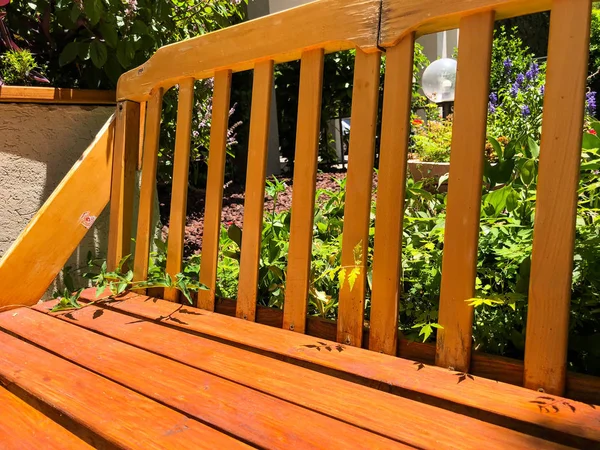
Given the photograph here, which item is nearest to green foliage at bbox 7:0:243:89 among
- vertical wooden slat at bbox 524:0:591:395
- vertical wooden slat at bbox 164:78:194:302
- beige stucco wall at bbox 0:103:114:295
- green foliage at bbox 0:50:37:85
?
green foliage at bbox 0:50:37:85

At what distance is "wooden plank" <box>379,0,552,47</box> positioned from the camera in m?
1.07

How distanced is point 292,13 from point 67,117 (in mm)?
1263

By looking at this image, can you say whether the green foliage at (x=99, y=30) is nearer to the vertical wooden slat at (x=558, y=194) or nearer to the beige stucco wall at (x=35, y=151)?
the beige stucco wall at (x=35, y=151)

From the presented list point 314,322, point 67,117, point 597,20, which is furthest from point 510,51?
point 314,322

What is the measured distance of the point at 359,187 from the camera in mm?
1292

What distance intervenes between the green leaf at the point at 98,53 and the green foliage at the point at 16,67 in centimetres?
26

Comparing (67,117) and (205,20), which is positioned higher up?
(205,20)

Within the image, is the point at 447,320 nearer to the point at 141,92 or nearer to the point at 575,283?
the point at 575,283

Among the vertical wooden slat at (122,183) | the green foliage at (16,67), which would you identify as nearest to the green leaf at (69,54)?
the green foliage at (16,67)

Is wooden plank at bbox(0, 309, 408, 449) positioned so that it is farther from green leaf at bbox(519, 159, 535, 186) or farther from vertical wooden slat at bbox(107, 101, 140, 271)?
green leaf at bbox(519, 159, 535, 186)

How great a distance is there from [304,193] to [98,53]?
1.42 m

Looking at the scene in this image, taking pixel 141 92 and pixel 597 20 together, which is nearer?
pixel 141 92

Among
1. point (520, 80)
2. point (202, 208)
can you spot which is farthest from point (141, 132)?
point (520, 80)

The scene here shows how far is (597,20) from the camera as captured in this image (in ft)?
23.0
